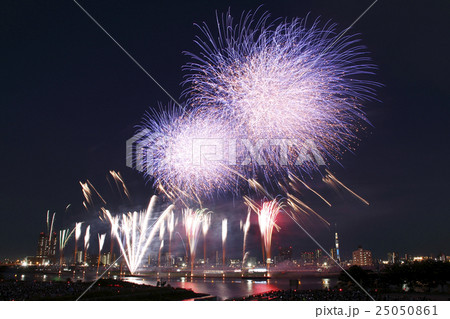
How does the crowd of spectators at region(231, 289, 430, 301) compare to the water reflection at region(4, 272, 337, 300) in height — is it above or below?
above

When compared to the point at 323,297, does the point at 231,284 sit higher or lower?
lower

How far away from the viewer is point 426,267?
→ 123 ft

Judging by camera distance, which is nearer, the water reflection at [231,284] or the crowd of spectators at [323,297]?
the crowd of spectators at [323,297]

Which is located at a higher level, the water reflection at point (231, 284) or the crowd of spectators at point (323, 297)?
the crowd of spectators at point (323, 297)

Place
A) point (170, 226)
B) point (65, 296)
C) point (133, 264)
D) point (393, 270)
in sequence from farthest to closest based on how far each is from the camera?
point (133, 264) < point (170, 226) < point (393, 270) < point (65, 296)

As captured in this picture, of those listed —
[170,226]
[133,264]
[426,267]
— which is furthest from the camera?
[133,264]

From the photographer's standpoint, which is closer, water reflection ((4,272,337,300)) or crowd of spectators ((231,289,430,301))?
crowd of spectators ((231,289,430,301))

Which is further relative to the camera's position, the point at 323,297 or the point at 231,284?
the point at 231,284

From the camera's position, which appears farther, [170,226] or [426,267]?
[170,226]
